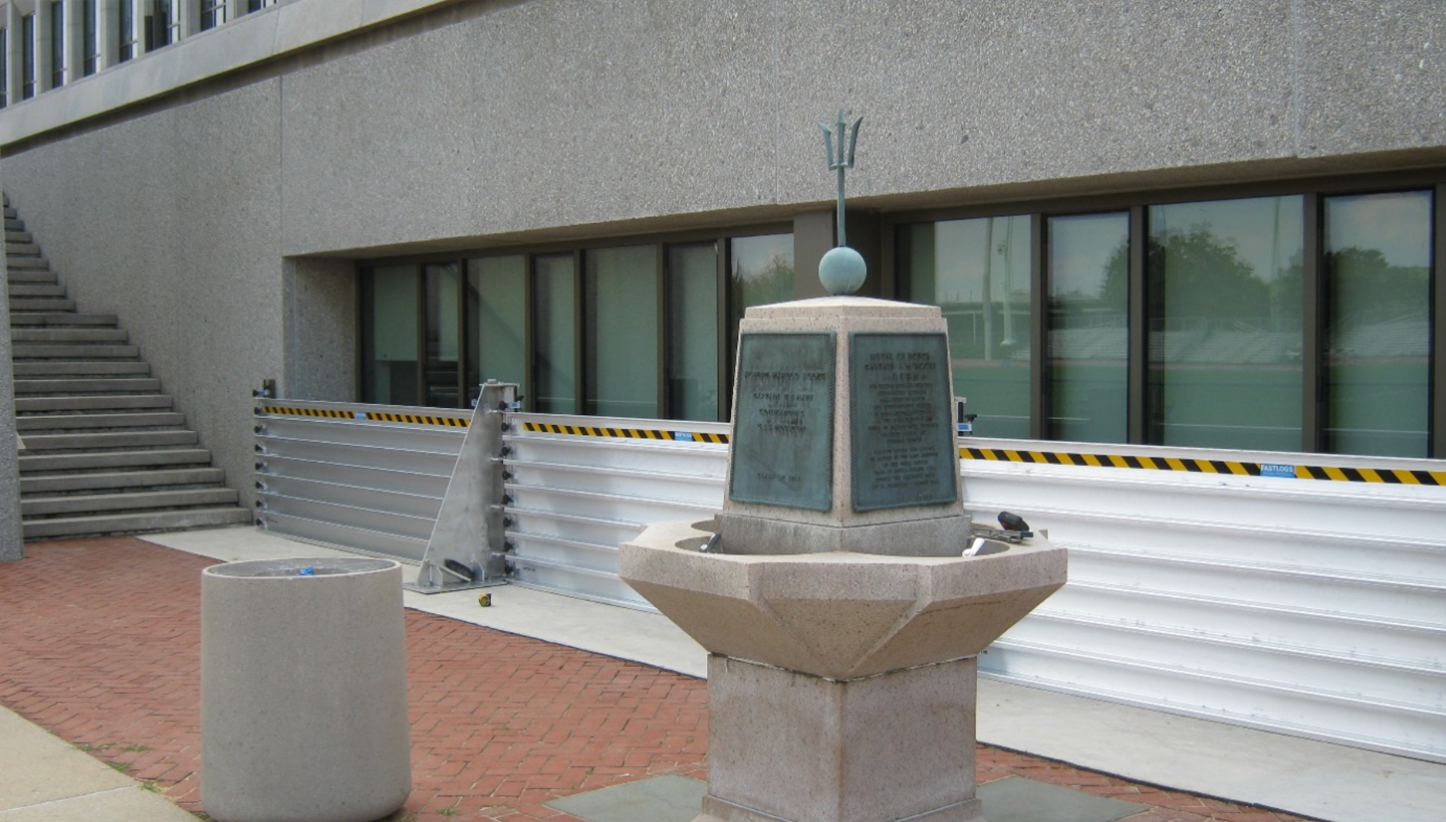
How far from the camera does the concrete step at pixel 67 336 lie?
723 inches

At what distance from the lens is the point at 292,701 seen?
236 inches

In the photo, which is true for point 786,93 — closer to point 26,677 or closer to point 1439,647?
A: point 1439,647

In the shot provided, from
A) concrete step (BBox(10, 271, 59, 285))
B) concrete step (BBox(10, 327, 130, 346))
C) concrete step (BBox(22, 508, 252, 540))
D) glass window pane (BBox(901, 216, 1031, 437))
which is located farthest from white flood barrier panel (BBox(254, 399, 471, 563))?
concrete step (BBox(10, 271, 59, 285))

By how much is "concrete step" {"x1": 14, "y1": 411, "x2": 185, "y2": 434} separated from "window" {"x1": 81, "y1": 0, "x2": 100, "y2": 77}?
613cm

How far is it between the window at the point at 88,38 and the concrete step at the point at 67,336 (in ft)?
14.4

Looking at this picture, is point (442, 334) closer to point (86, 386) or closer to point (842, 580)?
point (86, 386)

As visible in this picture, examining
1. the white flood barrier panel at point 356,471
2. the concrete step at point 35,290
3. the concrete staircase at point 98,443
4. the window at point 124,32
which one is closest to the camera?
the white flood barrier panel at point 356,471

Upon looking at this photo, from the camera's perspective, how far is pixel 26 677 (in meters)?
9.09

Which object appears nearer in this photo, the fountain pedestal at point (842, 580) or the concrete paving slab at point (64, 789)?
the fountain pedestal at point (842, 580)

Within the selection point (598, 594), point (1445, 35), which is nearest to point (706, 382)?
point (598, 594)

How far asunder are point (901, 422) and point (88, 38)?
1918 centimetres

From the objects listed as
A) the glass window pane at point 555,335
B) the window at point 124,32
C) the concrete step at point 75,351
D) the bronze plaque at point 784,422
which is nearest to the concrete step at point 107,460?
the concrete step at point 75,351

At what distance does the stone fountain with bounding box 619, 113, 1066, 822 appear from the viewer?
197 inches

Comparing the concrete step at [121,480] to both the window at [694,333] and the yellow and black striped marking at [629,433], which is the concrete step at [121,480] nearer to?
the yellow and black striped marking at [629,433]
